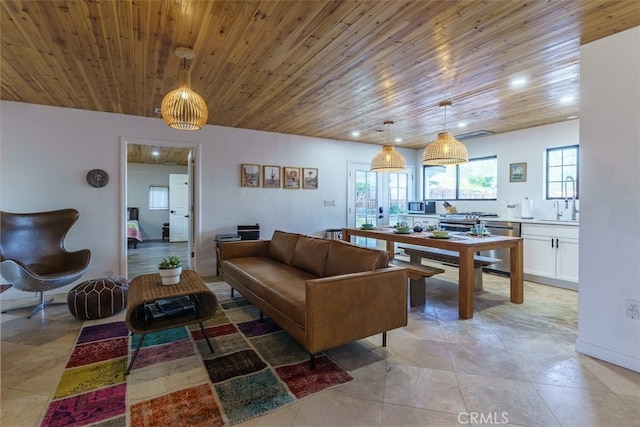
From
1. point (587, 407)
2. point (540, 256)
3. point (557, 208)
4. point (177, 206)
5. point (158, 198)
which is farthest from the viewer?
point (158, 198)

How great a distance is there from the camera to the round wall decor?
4.14m

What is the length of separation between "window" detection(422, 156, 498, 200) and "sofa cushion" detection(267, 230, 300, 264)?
3.63 metres

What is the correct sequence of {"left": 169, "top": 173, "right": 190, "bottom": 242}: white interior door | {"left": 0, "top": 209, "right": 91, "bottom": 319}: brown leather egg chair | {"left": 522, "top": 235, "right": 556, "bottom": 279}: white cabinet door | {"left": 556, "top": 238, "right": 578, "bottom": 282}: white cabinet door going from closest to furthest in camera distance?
1. {"left": 0, "top": 209, "right": 91, "bottom": 319}: brown leather egg chair
2. {"left": 556, "top": 238, "right": 578, "bottom": 282}: white cabinet door
3. {"left": 522, "top": 235, "right": 556, "bottom": 279}: white cabinet door
4. {"left": 169, "top": 173, "right": 190, "bottom": 242}: white interior door

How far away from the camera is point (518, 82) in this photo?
122 inches

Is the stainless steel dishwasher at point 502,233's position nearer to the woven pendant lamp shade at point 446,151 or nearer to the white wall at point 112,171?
the woven pendant lamp shade at point 446,151

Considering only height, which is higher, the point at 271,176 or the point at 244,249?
the point at 271,176

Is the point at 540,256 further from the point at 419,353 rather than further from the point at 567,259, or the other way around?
the point at 419,353

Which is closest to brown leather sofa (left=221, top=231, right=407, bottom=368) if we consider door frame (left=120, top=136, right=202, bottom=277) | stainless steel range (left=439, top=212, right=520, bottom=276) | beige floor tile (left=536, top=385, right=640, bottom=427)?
beige floor tile (left=536, top=385, right=640, bottom=427)

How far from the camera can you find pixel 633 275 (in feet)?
7.08

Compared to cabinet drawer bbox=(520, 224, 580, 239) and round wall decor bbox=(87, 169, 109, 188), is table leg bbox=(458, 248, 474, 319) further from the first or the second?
round wall decor bbox=(87, 169, 109, 188)

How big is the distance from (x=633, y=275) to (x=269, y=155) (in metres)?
4.72

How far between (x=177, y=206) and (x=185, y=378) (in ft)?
25.1

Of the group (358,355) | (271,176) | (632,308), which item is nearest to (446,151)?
(632,308)

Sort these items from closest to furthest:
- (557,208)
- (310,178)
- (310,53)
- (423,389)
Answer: (423,389)
(310,53)
(557,208)
(310,178)
